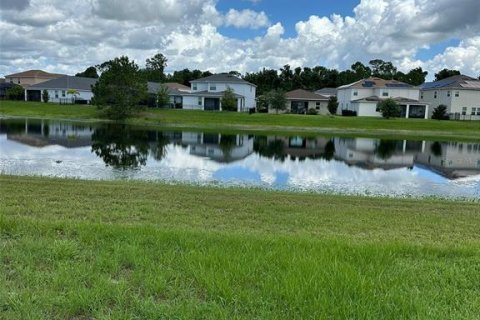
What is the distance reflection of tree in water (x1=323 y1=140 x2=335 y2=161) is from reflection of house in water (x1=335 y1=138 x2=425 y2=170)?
28 cm

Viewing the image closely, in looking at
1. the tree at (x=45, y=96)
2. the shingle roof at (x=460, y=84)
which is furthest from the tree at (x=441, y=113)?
the tree at (x=45, y=96)

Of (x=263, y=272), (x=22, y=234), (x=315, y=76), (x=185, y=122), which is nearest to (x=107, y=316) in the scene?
(x=263, y=272)

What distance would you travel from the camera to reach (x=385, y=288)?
441 cm

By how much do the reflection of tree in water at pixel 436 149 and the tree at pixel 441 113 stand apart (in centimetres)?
3272

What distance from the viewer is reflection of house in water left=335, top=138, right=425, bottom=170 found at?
25578mm

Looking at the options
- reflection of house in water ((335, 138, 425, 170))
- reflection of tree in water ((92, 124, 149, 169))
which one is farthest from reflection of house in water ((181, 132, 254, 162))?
reflection of house in water ((335, 138, 425, 170))

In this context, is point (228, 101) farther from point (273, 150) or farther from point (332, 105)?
point (273, 150)

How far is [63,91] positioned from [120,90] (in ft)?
108

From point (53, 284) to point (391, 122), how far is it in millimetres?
56455

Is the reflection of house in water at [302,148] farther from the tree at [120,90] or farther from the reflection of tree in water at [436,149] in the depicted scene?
the tree at [120,90]

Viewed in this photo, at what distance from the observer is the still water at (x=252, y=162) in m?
17.5

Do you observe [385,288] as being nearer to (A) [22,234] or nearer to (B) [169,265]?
(B) [169,265]

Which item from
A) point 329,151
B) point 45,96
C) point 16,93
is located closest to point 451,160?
point 329,151

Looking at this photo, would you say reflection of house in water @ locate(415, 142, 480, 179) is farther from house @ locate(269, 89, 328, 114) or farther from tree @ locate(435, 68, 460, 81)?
tree @ locate(435, 68, 460, 81)
